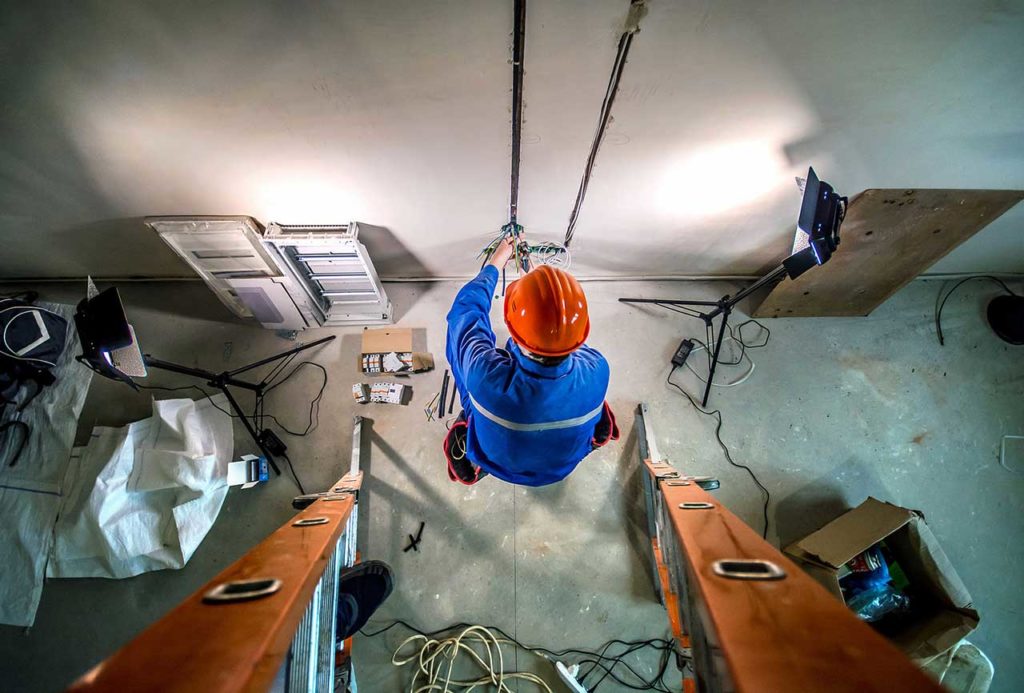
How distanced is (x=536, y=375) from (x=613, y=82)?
0.92m

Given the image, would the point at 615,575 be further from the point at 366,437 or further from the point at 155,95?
the point at 155,95

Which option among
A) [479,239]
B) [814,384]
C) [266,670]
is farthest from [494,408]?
[814,384]

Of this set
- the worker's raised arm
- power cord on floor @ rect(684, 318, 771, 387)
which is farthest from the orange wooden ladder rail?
power cord on floor @ rect(684, 318, 771, 387)

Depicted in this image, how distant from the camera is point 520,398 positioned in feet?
3.37

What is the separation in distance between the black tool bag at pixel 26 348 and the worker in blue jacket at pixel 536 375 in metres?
2.25

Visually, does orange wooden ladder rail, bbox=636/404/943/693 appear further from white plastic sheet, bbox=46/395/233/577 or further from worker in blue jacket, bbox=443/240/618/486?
white plastic sheet, bbox=46/395/233/577

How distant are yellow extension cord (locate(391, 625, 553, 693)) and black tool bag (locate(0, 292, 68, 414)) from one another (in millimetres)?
2352

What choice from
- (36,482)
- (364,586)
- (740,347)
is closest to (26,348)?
(36,482)

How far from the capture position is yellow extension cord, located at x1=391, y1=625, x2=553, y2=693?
65.5 inches

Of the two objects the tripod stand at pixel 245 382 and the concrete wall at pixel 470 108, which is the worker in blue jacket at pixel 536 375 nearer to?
the concrete wall at pixel 470 108

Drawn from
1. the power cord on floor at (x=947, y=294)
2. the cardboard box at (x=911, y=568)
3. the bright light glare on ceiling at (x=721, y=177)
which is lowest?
the cardboard box at (x=911, y=568)

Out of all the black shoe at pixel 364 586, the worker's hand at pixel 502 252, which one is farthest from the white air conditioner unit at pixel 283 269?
the black shoe at pixel 364 586

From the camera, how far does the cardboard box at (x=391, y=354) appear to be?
2.15m

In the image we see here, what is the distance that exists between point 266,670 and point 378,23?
1344 millimetres
